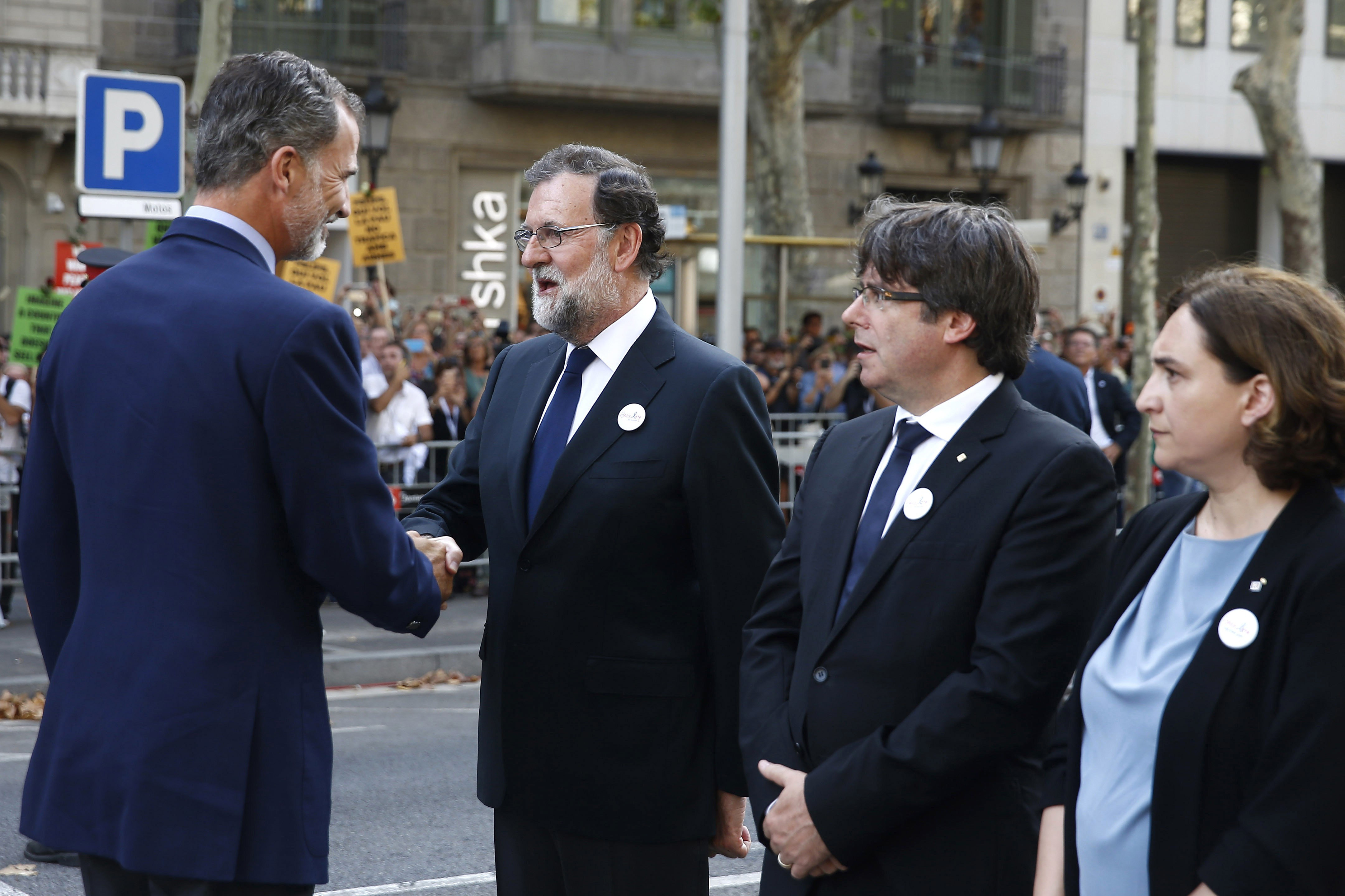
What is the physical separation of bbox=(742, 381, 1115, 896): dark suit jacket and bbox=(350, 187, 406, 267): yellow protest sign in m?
11.9

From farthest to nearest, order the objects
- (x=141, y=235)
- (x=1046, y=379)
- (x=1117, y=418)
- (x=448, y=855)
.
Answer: (x=141, y=235) → (x=1117, y=418) → (x=1046, y=379) → (x=448, y=855)

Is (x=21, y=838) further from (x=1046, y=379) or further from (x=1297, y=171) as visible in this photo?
(x=1297, y=171)

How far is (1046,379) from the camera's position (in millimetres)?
10648

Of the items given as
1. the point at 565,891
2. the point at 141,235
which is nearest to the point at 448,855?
the point at 565,891

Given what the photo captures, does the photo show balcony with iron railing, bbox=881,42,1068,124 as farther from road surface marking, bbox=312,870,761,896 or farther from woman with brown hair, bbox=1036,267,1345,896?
woman with brown hair, bbox=1036,267,1345,896

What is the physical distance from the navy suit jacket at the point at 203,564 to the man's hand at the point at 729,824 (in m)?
0.96

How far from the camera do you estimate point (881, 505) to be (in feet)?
9.43

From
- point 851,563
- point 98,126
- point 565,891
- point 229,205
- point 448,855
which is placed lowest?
point 448,855

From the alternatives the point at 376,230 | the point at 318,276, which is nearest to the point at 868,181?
the point at 376,230

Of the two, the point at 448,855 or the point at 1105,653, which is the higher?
the point at 1105,653

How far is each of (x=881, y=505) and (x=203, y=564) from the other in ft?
3.93

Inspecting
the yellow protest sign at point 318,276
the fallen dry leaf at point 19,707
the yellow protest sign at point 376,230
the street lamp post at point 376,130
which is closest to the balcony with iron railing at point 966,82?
the street lamp post at point 376,130

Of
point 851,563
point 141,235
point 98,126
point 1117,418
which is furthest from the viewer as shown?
point 141,235

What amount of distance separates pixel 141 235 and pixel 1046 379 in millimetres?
16117
